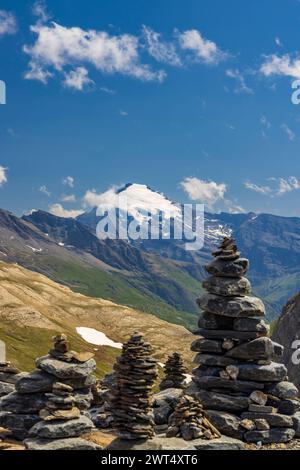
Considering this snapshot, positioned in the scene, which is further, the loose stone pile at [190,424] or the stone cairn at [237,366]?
the stone cairn at [237,366]

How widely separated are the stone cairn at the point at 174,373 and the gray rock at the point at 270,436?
1103 cm

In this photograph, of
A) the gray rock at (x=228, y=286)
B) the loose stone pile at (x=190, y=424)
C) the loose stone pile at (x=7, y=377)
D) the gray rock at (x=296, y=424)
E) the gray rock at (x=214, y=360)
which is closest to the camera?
the loose stone pile at (x=190, y=424)

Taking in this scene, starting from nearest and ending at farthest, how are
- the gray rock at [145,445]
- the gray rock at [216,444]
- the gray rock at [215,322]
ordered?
the gray rock at [145,445], the gray rock at [216,444], the gray rock at [215,322]

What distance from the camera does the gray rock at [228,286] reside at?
106 ft

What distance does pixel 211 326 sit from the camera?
32.8m

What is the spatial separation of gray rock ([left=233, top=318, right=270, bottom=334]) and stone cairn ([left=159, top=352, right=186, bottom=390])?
829 cm

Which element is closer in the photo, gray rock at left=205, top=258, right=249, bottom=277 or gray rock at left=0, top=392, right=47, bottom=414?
gray rock at left=0, top=392, right=47, bottom=414

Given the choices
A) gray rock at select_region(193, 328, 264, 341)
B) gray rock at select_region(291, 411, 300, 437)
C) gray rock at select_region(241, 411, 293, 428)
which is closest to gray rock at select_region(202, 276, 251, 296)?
gray rock at select_region(193, 328, 264, 341)

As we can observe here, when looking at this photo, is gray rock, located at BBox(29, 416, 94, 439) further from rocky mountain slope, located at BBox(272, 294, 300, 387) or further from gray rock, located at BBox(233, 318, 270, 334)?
rocky mountain slope, located at BBox(272, 294, 300, 387)

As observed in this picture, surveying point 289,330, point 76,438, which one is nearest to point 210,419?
point 76,438

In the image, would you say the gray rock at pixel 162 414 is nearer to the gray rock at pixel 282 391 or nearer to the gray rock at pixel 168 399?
the gray rock at pixel 168 399

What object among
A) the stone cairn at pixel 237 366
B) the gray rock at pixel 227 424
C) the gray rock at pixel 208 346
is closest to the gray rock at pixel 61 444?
the gray rock at pixel 227 424

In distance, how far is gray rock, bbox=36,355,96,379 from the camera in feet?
89.3
